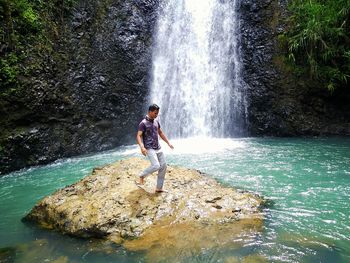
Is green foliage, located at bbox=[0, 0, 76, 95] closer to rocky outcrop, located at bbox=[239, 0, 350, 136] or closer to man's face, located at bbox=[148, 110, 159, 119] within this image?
man's face, located at bbox=[148, 110, 159, 119]

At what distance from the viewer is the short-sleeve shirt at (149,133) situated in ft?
18.5

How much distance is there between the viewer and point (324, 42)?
13.2 meters

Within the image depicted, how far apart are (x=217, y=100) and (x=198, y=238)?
1071 centimetres

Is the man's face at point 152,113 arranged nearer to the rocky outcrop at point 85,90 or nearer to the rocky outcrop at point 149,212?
the rocky outcrop at point 149,212

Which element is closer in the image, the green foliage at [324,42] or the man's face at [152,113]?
the man's face at [152,113]

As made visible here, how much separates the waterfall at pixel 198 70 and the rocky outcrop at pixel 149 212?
26.6 ft

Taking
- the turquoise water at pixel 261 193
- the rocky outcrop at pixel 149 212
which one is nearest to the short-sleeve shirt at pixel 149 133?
the rocky outcrop at pixel 149 212

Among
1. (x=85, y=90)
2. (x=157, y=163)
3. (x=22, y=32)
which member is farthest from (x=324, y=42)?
(x=22, y=32)

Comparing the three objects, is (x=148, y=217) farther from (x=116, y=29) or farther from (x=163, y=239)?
(x=116, y=29)

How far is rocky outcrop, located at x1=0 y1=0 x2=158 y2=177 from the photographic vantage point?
11.1 meters

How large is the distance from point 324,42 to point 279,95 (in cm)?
266

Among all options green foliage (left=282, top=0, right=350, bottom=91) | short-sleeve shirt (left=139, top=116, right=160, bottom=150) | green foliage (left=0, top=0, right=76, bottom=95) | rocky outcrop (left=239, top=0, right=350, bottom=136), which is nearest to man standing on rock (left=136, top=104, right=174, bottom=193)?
short-sleeve shirt (left=139, top=116, right=160, bottom=150)

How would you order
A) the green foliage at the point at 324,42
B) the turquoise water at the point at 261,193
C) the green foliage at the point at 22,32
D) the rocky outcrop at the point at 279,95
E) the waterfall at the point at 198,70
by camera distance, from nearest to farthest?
1. the turquoise water at the point at 261,193
2. the green foliage at the point at 22,32
3. the green foliage at the point at 324,42
4. the rocky outcrop at the point at 279,95
5. the waterfall at the point at 198,70

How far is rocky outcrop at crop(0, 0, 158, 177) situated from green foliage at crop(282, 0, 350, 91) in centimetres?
656
